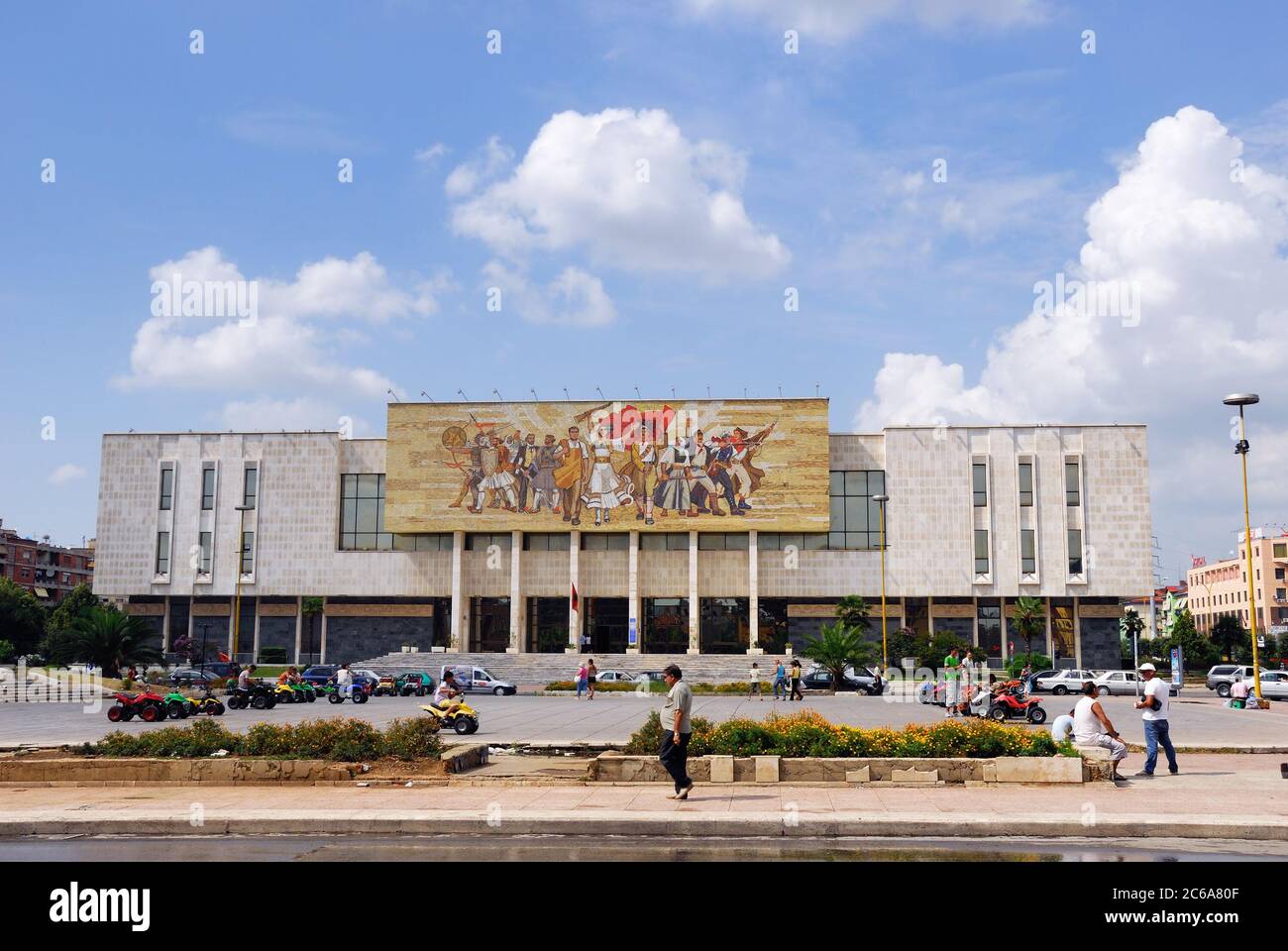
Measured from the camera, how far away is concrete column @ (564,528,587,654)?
72875mm

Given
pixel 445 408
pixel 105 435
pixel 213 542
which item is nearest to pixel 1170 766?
pixel 445 408

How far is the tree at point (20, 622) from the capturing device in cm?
8969

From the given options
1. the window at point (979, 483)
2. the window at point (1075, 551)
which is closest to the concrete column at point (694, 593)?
the window at point (979, 483)

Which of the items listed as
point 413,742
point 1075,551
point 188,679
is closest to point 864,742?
point 413,742

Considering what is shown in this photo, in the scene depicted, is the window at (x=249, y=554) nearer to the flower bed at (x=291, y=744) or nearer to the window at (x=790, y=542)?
the window at (x=790, y=542)

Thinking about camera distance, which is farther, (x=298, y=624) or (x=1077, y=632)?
(x=298, y=624)

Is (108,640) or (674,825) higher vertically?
(108,640)

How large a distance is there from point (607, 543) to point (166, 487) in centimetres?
3214

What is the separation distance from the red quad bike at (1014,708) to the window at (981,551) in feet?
153

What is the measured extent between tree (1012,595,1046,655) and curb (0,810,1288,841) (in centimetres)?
6104

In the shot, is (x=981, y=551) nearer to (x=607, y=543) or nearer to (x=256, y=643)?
(x=607, y=543)

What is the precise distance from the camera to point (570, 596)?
74.6 m

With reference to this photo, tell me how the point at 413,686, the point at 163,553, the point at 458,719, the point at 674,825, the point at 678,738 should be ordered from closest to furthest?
the point at 674,825 → the point at 678,738 → the point at 458,719 → the point at 413,686 → the point at 163,553
